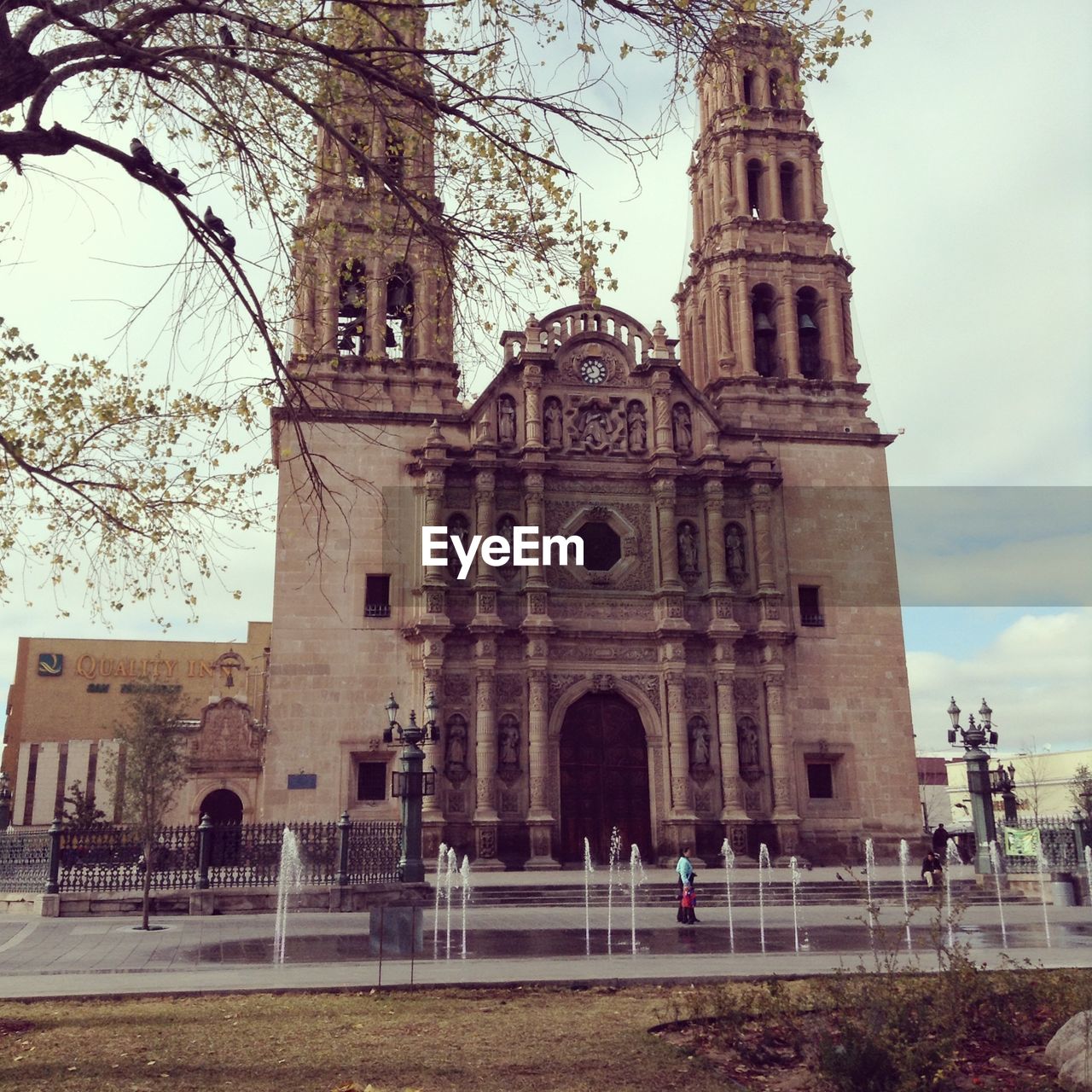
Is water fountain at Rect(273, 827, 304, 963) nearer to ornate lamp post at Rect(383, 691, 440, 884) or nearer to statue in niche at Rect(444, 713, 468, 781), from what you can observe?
ornate lamp post at Rect(383, 691, 440, 884)

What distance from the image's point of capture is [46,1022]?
8.23m

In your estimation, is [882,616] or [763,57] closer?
[763,57]

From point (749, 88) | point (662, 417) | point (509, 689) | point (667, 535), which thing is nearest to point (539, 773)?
point (509, 689)

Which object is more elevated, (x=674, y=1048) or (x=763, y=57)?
(x=763, y=57)

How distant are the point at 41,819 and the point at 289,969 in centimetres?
4609

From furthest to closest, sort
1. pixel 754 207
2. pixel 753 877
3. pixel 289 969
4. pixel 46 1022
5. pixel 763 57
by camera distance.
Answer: pixel 754 207 → pixel 753 877 → pixel 289 969 → pixel 763 57 → pixel 46 1022

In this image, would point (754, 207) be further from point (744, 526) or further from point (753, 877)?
point (753, 877)

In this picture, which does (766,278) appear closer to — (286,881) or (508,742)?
(508,742)

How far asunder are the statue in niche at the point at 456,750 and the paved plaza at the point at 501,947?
628 centimetres

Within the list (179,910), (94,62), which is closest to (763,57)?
(94,62)

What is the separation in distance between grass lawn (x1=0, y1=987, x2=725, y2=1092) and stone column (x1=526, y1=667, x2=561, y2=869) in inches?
633

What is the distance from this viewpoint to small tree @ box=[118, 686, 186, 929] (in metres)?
35.8

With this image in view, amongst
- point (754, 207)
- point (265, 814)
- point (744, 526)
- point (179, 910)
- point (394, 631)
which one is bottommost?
point (179, 910)

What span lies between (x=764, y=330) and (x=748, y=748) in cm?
1296
